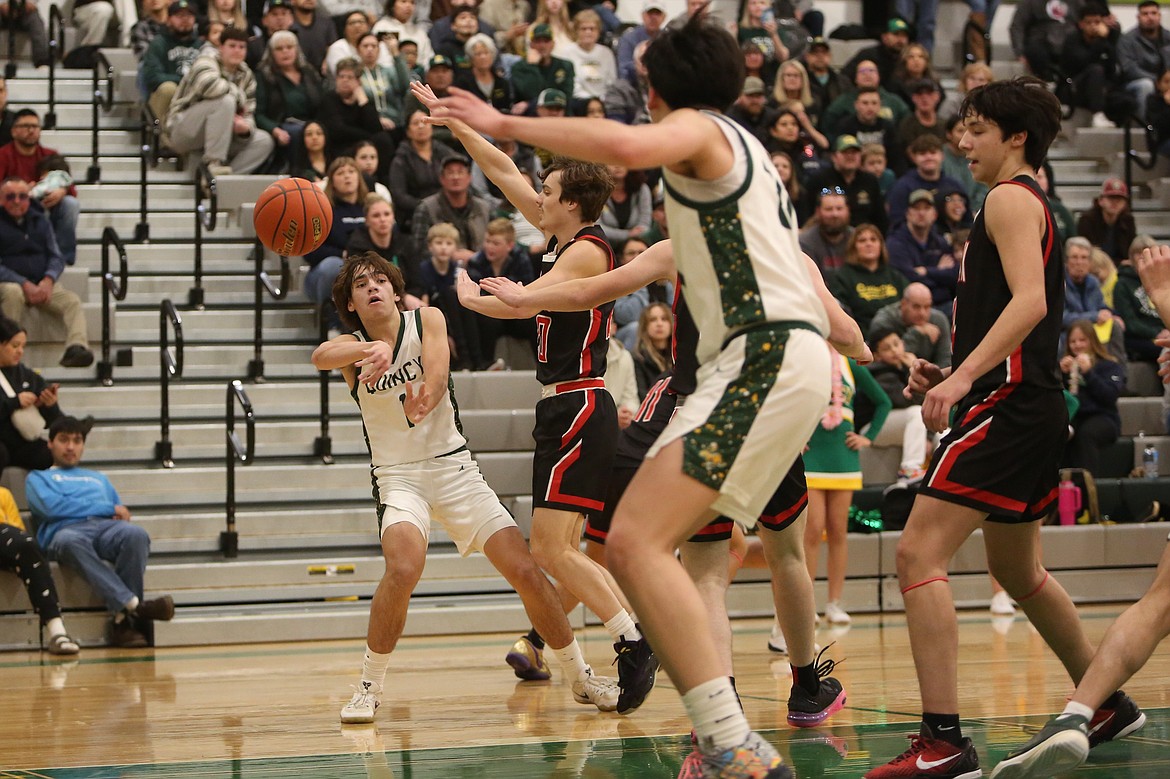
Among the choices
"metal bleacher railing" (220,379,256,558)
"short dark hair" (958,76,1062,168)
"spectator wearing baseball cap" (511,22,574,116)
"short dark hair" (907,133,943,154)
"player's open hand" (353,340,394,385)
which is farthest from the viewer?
"spectator wearing baseball cap" (511,22,574,116)

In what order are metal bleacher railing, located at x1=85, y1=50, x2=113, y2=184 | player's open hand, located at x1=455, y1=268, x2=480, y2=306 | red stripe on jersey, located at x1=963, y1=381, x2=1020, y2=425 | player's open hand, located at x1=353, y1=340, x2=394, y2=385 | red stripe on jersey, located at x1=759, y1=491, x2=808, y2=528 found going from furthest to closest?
1. metal bleacher railing, located at x1=85, y1=50, x2=113, y2=184
2. player's open hand, located at x1=353, y1=340, x2=394, y2=385
3. red stripe on jersey, located at x1=759, y1=491, x2=808, y2=528
4. player's open hand, located at x1=455, y1=268, x2=480, y2=306
5. red stripe on jersey, located at x1=963, y1=381, x2=1020, y2=425

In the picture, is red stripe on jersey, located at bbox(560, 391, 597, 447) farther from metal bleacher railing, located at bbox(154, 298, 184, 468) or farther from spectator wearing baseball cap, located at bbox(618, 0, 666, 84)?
spectator wearing baseball cap, located at bbox(618, 0, 666, 84)

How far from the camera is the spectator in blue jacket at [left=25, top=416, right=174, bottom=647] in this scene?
8.73 meters

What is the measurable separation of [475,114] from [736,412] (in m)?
0.98

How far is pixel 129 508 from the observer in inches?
386

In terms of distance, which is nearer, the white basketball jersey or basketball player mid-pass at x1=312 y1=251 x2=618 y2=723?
basketball player mid-pass at x1=312 y1=251 x2=618 y2=723

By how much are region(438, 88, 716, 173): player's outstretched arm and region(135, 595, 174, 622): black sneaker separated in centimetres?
590

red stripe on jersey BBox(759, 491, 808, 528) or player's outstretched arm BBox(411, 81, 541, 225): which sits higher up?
player's outstretched arm BBox(411, 81, 541, 225)

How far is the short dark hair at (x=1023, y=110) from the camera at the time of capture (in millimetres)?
4539

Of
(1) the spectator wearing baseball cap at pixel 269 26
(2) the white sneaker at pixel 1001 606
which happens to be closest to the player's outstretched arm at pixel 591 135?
(2) the white sneaker at pixel 1001 606

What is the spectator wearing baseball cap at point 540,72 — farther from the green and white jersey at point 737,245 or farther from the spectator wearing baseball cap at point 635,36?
the green and white jersey at point 737,245

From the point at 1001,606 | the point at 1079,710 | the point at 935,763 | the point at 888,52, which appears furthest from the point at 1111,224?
the point at 935,763

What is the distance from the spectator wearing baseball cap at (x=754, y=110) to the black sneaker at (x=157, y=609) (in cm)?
703

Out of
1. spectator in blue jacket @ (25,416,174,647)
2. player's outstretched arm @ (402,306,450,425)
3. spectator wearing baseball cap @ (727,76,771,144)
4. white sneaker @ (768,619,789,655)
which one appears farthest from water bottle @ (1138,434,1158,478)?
spectator in blue jacket @ (25,416,174,647)
